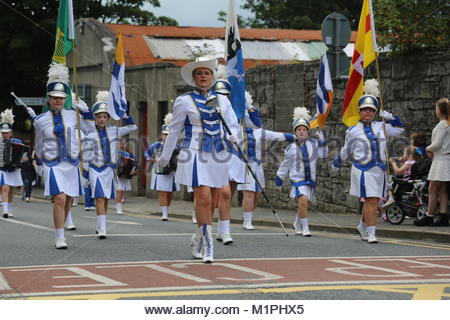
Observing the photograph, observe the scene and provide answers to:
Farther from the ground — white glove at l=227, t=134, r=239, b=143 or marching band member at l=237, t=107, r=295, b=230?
white glove at l=227, t=134, r=239, b=143

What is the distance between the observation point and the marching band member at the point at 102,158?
1348 centimetres

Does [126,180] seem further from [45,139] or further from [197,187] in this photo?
[197,187]

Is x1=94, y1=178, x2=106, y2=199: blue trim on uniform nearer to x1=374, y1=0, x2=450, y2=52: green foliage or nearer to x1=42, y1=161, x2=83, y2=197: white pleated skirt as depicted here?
x1=42, y1=161, x2=83, y2=197: white pleated skirt

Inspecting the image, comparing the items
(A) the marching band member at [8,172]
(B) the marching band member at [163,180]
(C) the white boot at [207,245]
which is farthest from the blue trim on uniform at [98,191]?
(A) the marching band member at [8,172]

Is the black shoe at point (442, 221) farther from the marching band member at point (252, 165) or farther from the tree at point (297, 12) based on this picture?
the tree at point (297, 12)

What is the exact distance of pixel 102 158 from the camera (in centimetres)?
1367

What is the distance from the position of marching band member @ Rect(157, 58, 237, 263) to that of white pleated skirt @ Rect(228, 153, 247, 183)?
3.46 meters

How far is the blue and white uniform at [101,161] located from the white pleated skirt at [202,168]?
341 centimetres

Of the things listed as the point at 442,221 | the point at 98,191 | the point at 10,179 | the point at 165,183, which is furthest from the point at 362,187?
the point at 10,179

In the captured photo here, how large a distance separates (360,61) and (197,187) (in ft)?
16.9

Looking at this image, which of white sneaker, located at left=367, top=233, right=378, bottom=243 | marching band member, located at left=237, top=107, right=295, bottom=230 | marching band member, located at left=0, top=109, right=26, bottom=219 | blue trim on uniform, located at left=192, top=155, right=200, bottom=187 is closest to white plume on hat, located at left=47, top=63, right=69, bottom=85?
blue trim on uniform, located at left=192, top=155, right=200, bottom=187

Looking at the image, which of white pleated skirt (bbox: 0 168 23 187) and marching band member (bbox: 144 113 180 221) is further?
white pleated skirt (bbox: 0 168 23 187)

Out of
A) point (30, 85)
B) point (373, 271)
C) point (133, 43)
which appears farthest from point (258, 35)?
point (373, 271)

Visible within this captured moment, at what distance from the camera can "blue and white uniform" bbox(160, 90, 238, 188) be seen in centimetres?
1013
